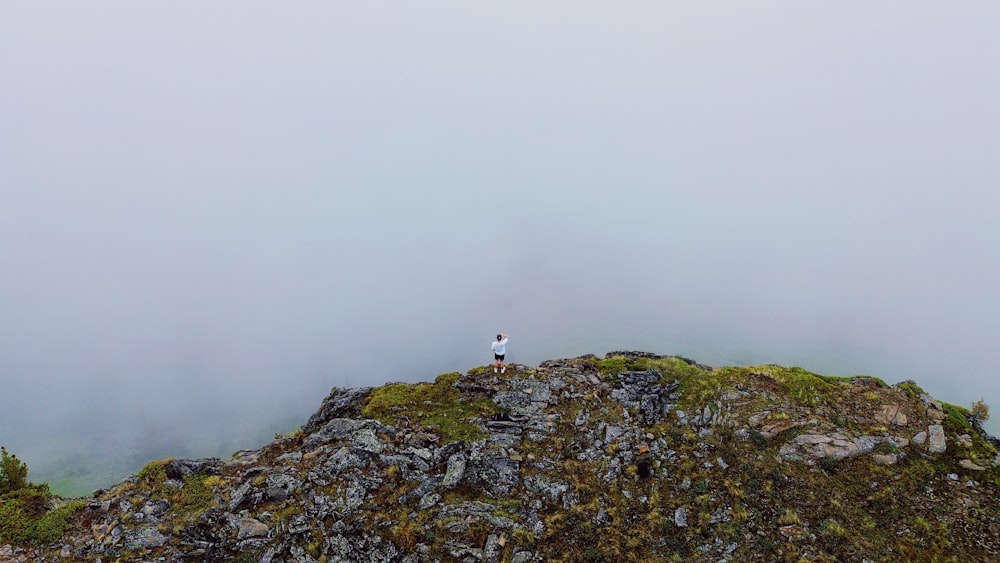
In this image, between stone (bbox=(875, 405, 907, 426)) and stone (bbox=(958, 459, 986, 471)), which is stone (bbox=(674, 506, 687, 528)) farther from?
stone (bbox=(958, 459, 986, 471))

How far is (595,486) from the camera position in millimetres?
21797

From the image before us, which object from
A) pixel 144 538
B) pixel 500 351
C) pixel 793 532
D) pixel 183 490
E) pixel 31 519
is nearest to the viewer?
pixel 793 532

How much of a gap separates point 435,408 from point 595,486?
11164mm

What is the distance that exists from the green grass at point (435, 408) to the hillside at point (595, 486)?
0.14 m

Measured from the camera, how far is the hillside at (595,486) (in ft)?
62.1

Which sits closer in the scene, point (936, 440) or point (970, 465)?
point (970, 465)

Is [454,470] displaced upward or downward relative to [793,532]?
upward

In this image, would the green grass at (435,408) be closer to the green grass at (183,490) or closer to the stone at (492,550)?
the stone at (492,550)

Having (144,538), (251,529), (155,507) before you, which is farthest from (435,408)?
(144,538)

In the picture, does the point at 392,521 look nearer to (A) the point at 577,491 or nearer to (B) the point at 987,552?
(A) the point at 577,491

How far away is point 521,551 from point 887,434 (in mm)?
21040

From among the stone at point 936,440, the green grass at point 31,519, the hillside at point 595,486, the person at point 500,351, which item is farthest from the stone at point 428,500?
the stone at point 936,440

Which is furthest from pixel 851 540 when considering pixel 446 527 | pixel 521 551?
pixel 446 527

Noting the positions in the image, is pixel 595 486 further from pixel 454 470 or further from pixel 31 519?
pixel 31 519
